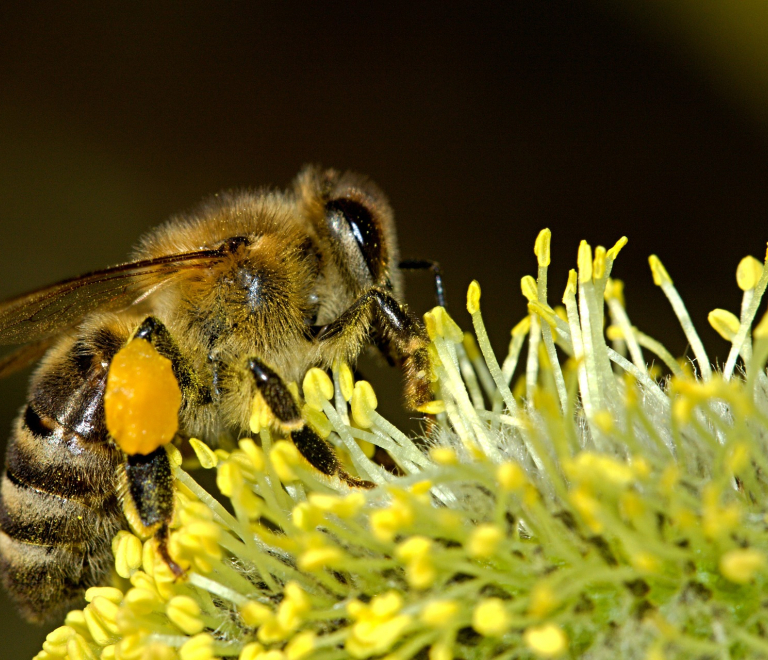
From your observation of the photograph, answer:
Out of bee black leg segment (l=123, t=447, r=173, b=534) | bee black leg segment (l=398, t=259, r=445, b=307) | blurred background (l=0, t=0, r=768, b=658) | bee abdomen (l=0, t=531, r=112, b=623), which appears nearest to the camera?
bee black leg segment (l=123, t=447, r=173, b=534)

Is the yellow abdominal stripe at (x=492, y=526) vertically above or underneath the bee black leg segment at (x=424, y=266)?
underneath

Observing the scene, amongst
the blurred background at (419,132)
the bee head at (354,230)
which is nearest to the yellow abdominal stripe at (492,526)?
the bee head at (354,230)

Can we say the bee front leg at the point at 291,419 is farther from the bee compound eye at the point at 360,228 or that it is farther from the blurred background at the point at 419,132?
the blurred background at the point at 419,132

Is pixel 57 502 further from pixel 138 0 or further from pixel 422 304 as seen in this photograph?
→ pixel 138 0

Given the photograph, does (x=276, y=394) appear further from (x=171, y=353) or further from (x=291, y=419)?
(x=171, y=353)

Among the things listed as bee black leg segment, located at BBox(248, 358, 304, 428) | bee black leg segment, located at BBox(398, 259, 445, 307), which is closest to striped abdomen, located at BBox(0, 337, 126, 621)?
bee black leg segment, located at BBox(248, 358, 304, 428)

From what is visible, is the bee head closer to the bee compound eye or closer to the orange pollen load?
Result: the bee compound eye

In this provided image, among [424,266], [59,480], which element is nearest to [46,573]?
[59,480]
